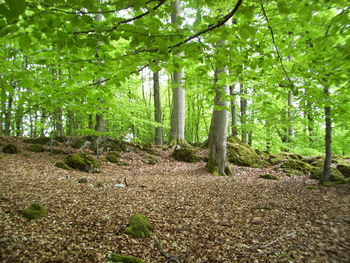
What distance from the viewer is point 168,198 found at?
15.7ft

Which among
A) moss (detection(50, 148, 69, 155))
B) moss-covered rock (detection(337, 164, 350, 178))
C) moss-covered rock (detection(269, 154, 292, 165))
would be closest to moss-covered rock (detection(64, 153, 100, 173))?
moss (detection(50, 148, 69, 155))

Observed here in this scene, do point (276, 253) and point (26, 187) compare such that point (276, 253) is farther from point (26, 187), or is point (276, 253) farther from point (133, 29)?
point (26, 187)

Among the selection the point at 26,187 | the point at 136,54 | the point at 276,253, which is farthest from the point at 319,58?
the point at 26,187

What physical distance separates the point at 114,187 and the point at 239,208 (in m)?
2.99

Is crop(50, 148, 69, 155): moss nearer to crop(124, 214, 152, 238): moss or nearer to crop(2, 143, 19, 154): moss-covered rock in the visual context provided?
crop(2, 143, 19, 154): moss-covered rock

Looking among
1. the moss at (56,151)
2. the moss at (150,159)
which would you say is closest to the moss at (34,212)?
the moss at (56,151)

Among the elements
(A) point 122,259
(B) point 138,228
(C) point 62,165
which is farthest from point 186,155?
(A) point 122,259

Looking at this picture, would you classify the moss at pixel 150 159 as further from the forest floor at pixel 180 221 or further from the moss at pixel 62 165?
the forest floor at pixel 180 221

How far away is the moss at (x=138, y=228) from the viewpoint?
313cm

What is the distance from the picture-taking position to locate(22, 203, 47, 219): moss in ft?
10.5

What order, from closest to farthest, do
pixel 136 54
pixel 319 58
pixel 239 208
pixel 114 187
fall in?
pixel 136 54 < pixel 319 58 < pixel 239 208 < pixel 114 187

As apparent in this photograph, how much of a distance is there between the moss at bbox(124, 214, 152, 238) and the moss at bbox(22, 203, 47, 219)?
1.34 metres

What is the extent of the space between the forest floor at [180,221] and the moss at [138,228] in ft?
0.30

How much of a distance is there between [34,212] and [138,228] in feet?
5.28
